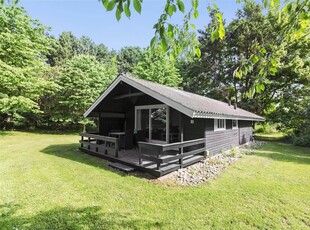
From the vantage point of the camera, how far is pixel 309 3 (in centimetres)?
167

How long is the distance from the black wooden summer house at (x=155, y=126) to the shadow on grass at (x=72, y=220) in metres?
2.33

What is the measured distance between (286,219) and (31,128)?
2377 centimetres

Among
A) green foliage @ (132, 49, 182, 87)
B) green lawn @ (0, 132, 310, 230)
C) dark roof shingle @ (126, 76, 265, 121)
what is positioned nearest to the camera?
Answer: green lawn @ (0, 132, 310, 230)

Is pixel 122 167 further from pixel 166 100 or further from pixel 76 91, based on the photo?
pixel 76 91

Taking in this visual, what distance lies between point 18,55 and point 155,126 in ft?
43.0

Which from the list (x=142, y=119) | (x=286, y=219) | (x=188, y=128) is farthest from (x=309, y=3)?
(x=142, y=119)

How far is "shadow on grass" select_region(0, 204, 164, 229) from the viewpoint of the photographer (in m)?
3.31

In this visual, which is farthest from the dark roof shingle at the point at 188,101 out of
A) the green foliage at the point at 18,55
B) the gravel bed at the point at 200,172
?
the green foliage at the point at 18,55

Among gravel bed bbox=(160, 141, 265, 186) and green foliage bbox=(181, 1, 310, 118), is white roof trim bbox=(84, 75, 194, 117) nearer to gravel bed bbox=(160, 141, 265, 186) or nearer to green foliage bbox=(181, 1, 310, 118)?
gravel bed bbox=(160, 141, 265, 186)

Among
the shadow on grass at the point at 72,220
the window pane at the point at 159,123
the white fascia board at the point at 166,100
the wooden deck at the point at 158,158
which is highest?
the white fascia board at the point at 166,100

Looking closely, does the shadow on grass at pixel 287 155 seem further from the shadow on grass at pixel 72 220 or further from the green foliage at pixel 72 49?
the green foliage at pixel 72 49

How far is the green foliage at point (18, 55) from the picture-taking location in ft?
41.9

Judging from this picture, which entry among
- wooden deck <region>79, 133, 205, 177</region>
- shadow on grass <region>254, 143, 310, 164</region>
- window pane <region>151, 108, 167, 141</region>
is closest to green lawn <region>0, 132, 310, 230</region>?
wooden deck <region>79, 133, 205, 177</region>

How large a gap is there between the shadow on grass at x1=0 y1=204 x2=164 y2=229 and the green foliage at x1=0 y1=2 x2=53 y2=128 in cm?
1162
